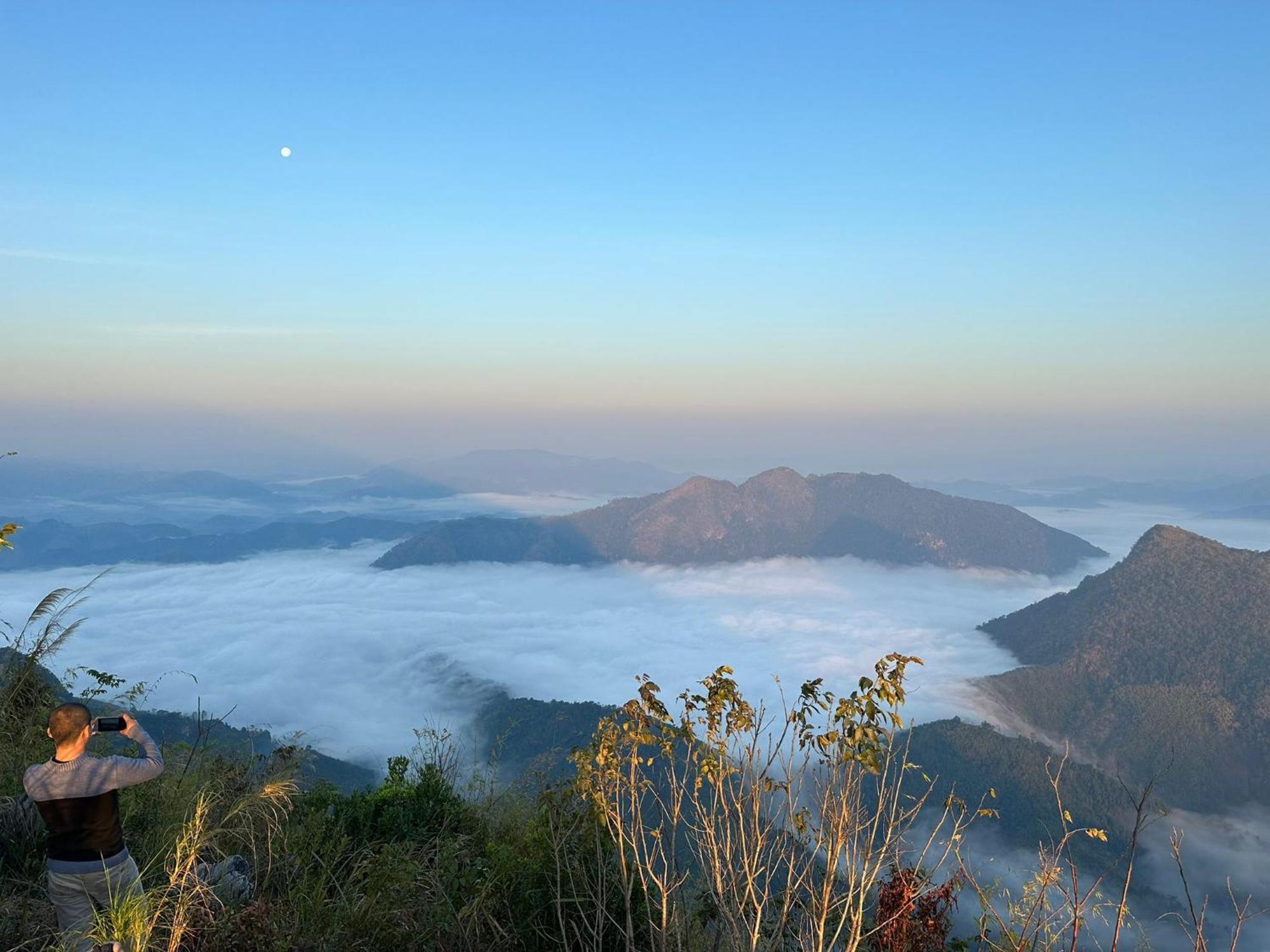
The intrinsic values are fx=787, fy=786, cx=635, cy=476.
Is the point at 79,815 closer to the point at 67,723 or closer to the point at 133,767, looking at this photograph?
the point at 133,767

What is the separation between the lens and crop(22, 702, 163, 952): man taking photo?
480cm

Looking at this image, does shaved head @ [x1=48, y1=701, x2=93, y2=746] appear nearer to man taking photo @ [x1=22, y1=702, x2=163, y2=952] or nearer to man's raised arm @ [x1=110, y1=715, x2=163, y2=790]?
man taking photo @ [x1=22, y1=702, x2=163, y2=952]

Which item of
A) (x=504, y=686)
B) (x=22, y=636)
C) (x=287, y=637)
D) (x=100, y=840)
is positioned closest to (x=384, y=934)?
(x=100, y=840)

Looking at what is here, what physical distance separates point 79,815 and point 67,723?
23.2 inches

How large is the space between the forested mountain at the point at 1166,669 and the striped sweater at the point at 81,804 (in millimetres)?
127361

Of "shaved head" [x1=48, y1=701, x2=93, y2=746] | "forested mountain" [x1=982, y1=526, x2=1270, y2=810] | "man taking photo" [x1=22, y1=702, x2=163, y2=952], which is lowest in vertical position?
"forested mountain" [x1=982, y1=526, x2=1270, y2=810]

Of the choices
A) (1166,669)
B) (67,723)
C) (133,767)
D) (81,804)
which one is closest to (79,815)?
(81,804)

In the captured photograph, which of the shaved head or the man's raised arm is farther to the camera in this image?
the man's raised arm

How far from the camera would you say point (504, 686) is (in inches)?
5591

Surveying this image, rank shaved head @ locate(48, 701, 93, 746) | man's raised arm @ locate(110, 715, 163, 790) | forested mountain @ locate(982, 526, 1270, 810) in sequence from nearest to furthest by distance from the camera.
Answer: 1. shaved head @ locate(48, 701, 93, 746)
2. man's raised arm @ locate(110, 715, 163, 790)
3. forested mountain @ locate(982, 526, 1270, 810)

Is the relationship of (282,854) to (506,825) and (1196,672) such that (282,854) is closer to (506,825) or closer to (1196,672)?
(506,825)

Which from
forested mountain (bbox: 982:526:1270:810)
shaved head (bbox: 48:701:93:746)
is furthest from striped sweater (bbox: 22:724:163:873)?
forested mountain (bbox: 982:526:1270:810)

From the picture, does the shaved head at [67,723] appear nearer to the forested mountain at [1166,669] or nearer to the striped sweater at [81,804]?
the striped sweater at [81,804]

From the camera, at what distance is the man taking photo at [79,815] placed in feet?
15.8
